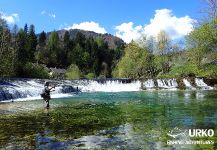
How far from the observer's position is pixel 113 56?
17962cm

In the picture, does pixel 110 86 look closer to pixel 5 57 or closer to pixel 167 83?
pixel 167 83

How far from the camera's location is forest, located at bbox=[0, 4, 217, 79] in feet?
158

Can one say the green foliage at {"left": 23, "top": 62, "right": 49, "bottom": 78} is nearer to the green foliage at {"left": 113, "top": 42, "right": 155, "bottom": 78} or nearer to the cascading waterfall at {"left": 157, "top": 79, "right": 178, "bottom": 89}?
the cascading waterfall at {"left": 157, "top": 79, "right": 178, "bottom": 89}

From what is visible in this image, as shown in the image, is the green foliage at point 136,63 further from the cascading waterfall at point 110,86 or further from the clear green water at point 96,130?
the clear green water at point 96,130

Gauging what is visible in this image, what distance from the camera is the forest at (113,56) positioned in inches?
1896

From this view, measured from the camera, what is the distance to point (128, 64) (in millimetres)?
109625

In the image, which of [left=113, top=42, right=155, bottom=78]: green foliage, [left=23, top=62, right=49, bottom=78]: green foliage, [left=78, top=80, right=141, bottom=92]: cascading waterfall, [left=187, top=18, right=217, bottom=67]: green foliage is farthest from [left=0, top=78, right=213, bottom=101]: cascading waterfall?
[left=113, top=42, right=155, bottom=78]: green foliage

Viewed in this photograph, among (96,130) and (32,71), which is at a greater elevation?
(32,71)

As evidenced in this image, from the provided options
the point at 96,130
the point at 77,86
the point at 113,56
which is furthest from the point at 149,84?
the point at 113,56

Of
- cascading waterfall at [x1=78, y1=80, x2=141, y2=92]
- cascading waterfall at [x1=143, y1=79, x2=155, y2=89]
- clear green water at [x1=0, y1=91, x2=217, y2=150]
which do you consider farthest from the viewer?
cascading waterfall at [x1=143, y1=79, x2=155, y2=89]

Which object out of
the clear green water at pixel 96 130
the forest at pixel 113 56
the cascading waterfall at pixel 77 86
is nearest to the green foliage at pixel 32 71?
the forest at pixel 113 56

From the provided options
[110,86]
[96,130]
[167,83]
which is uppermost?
[167,83]

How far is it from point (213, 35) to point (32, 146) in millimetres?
35599

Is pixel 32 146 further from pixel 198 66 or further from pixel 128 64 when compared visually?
pixel 128 64
